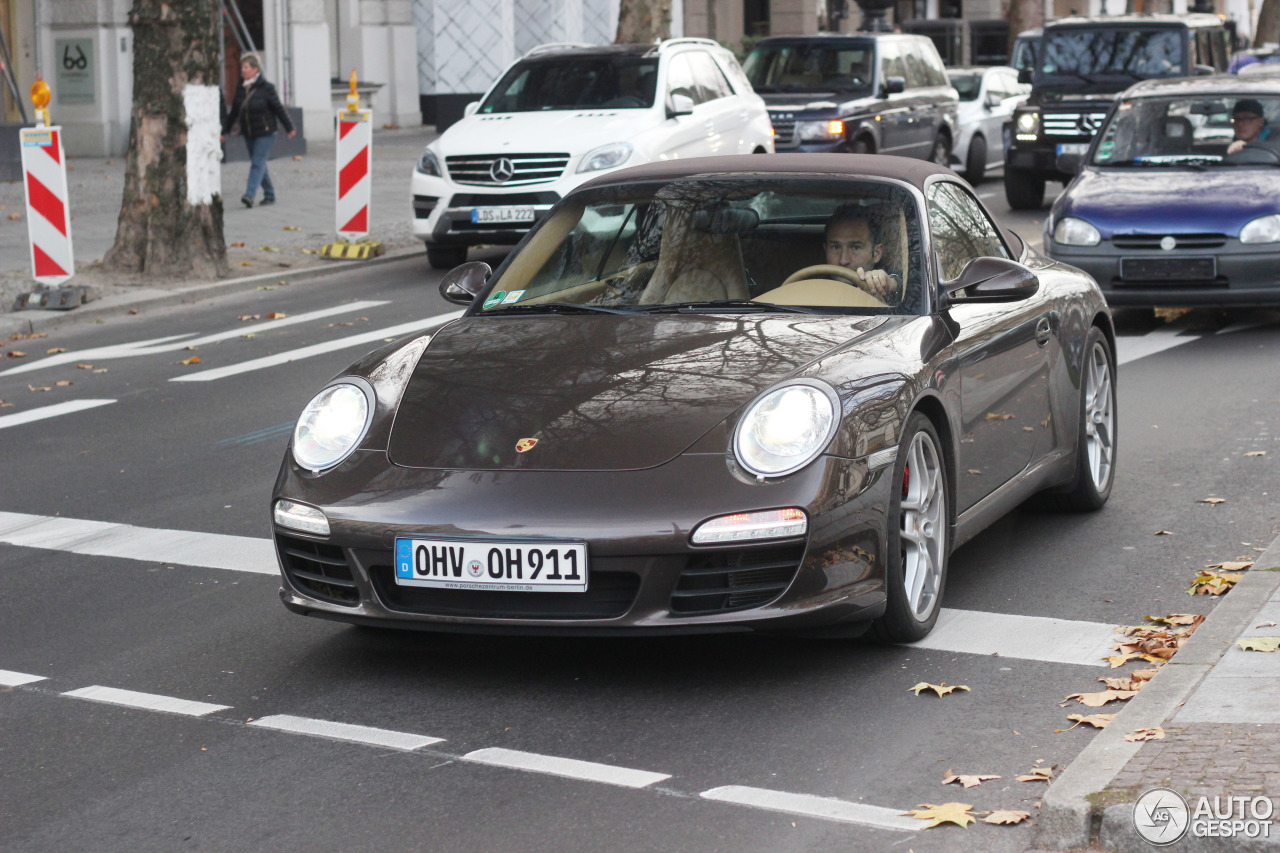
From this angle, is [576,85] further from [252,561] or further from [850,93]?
[252,561]

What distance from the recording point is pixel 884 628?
548cm

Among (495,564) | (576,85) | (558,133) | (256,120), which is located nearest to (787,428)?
(495,564)

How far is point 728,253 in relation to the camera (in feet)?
20.6

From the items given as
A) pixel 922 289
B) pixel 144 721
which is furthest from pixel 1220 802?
pixel 144 721

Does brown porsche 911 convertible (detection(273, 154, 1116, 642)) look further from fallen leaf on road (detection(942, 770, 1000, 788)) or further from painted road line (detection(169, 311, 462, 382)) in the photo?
painted road line (detection(169, 311, 462, 382))

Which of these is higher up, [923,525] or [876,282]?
[876,282]

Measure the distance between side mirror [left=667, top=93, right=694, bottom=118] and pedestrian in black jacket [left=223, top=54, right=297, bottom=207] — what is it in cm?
568

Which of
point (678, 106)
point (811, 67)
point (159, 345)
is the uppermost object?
point (811, 67)

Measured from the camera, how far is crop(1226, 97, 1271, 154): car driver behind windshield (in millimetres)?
12914

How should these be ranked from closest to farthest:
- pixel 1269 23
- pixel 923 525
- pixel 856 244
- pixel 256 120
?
pixel 923 525
pixel 856 244
pixel 256 120
pixel 1269 23

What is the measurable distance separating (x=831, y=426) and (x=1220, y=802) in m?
1.59

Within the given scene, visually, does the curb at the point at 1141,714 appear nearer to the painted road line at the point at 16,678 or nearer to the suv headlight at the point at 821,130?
the painted road line at the point at 16,678

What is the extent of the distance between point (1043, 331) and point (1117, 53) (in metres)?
15.7

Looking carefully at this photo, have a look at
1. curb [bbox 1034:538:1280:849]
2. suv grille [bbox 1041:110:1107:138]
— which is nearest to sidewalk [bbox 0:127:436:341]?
suv grille [bbox 1041:110:1107:138]
